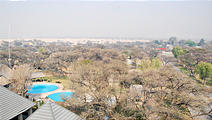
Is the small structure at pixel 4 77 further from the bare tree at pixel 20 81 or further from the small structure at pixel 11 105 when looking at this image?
the small structure at pixel 11 105

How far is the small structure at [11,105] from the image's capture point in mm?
10600

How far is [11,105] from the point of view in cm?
1142

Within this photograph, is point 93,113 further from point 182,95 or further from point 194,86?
point 194,86

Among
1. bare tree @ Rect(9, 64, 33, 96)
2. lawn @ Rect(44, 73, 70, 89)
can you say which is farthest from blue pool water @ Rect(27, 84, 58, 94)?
bare tree @ Rect(9, 64, 33, 96)

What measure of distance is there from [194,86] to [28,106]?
14701mm

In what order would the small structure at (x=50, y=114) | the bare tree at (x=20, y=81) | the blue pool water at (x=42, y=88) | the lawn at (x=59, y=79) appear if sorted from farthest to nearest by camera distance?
the lawn at (x=59, y=79) → the blue pool water at (x=42, y=88) → the bare tree at (x=20, y=81) → the small structure at (x=50, y=114)

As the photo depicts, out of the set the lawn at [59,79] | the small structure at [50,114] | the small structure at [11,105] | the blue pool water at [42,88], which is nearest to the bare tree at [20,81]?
the blue pool water at [42,88]

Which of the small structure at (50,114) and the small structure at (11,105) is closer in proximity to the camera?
→ the small structure at (50,114)

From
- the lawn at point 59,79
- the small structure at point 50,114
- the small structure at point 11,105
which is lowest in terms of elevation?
the lawn at point 59,79

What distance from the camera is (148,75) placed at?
725 inches

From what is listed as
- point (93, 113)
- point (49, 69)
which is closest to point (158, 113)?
point (93, 113)

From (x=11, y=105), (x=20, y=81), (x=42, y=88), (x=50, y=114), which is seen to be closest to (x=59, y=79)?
(x=42, y=88)

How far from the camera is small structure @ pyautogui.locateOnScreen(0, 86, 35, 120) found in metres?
10.6

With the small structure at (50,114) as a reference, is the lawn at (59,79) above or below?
below
